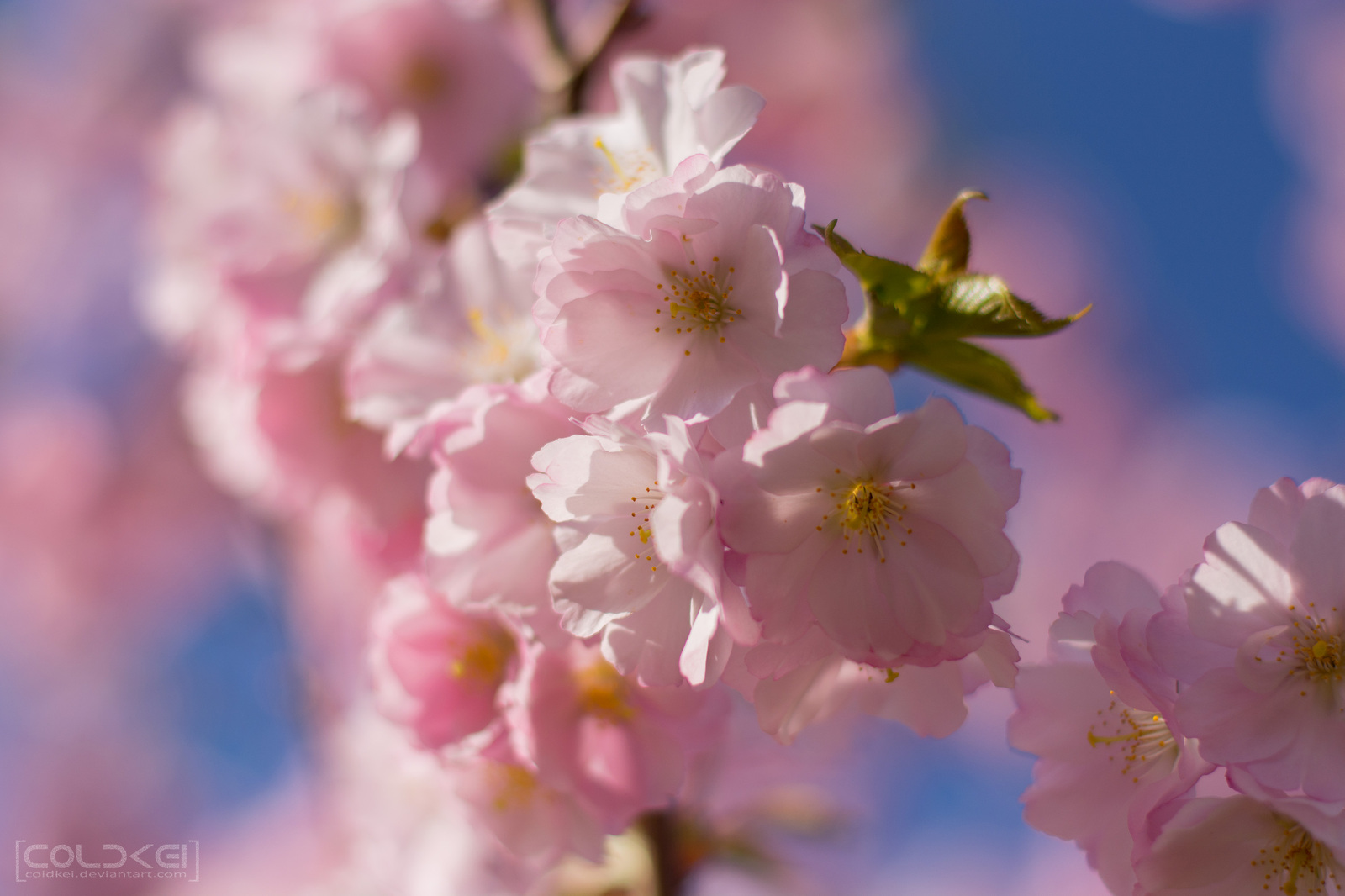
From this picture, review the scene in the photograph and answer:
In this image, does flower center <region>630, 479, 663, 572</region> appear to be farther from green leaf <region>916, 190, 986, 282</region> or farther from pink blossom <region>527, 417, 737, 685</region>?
green leaf <region>916, 190, 986, 282</region>

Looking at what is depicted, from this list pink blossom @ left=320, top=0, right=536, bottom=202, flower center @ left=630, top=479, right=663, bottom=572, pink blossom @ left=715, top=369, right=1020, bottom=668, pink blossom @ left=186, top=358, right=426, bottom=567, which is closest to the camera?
pink blossom @ left=715, top=369, right=1020, bottom=668

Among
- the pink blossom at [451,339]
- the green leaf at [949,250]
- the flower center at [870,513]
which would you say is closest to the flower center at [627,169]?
the pink blossom at [451,339]

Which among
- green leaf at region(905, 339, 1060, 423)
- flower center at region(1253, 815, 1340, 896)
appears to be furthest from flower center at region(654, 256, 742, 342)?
flower center at region(1253, 815, 1340, 896)

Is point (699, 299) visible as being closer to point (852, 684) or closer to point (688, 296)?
point (688, 296)

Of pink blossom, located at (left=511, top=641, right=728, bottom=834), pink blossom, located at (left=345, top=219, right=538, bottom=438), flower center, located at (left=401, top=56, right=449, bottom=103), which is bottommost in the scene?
pink blossom, located at (left=511, top=641, right=728, bottom=834)

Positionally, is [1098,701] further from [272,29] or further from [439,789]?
[272,29]

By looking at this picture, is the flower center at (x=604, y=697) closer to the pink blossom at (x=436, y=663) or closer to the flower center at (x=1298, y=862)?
the pink blossom at (x=436, y=663)
